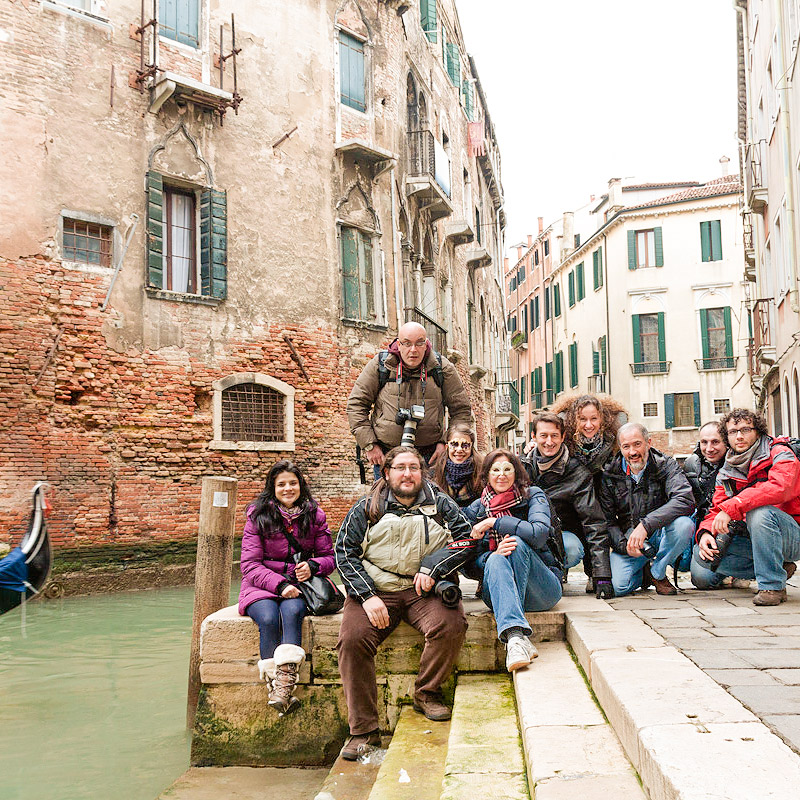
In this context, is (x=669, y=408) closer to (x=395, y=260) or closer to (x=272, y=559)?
(x=395, y=260)

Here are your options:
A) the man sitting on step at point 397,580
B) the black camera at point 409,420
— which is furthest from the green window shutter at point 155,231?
the man sitting on step at point 397,580

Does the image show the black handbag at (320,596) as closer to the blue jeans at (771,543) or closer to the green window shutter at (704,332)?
the blue jeans at (771,543)

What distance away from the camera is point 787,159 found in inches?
519

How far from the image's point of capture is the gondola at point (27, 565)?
24.4ft

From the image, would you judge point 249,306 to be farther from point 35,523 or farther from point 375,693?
point 375,693

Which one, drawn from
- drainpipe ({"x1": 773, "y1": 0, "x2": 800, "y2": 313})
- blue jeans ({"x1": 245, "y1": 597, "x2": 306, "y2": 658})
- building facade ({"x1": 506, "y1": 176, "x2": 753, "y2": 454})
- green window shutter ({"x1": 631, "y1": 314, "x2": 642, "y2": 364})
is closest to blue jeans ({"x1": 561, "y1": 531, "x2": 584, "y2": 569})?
blue jeans ({"x1": 245, "y1": 597, "x2": 306, "y2": 658})

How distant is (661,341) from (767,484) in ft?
88.3

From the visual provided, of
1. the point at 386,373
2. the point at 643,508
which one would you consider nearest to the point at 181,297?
the point at 386,373

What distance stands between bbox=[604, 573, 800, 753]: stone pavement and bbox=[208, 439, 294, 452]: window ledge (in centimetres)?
754

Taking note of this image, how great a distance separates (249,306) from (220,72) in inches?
139

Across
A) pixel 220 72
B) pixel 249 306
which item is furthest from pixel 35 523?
pixel 220 72

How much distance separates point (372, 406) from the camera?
599cm

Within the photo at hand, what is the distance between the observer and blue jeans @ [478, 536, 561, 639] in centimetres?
429

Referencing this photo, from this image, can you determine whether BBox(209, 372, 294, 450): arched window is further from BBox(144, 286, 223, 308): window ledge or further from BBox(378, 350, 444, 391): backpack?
BBox(378, 350, 444, 391): backpack
